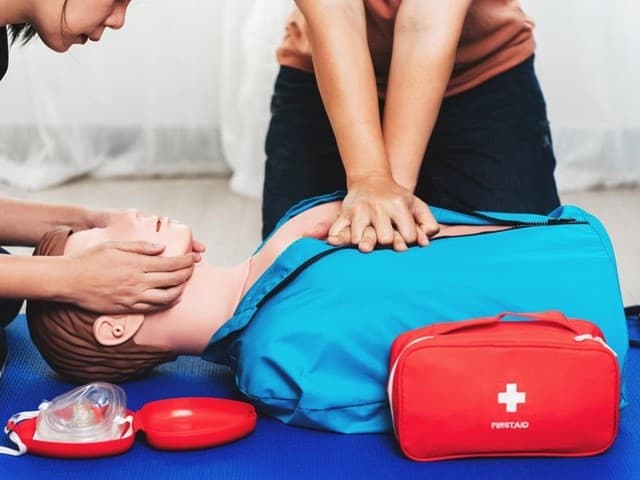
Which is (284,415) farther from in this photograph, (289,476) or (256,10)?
(256,10)

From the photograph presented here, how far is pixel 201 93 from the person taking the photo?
350cm

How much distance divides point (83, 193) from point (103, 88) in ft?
1.12

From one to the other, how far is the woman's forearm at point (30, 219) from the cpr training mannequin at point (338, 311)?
0.24 meters

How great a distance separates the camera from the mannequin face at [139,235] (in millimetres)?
1699

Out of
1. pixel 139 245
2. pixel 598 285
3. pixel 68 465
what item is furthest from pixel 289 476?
pixel 598 285

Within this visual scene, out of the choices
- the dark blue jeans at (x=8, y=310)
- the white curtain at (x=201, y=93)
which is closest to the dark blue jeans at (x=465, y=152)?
the dark blue jeans at (x=8, y=310)

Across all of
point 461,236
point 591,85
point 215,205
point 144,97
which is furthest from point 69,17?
point 591,85

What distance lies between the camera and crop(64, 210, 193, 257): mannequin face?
170 cm

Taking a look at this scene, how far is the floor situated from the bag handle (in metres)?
1.30

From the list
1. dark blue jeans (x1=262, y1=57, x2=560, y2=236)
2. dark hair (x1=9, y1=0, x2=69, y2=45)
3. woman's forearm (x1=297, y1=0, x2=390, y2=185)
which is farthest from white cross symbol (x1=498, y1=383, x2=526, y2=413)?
dark hair (x1=9, y1=0, x2=69, y2=45)

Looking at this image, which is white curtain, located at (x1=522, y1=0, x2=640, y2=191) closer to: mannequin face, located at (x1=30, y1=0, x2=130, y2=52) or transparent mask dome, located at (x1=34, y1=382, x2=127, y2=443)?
mannequin face, located at (x1=30, y1=0, x2=130, y2=52)

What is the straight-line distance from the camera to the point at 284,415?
5.39 feet

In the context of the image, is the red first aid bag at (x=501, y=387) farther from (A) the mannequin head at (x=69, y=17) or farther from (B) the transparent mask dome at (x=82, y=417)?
(A) the mannequin head at (x=69, y=17)

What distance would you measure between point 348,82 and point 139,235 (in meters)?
0.44
